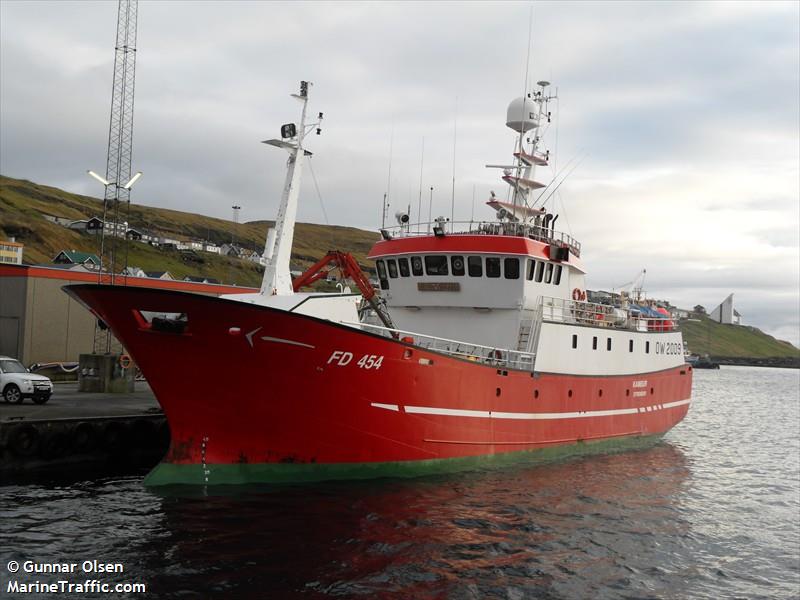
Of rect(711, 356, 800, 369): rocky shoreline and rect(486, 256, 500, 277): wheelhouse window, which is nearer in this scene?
rect(486, 256, 500, 277): wheelhouse window

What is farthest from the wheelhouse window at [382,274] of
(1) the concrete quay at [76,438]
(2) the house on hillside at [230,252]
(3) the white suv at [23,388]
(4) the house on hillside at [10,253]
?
(2) the house on hillside at [230,252]

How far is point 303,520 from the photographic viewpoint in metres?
14.1

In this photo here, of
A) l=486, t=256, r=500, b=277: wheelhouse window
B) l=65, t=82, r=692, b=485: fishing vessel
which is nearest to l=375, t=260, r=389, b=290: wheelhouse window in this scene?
l=65, t=82, r=692, b=485: fishing vessel

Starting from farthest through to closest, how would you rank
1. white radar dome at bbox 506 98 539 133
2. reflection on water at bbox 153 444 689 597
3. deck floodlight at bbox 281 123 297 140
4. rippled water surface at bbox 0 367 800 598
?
white radar dome at bbox 506 98 539 133, deck floodlight at bbox 281 123 297 140, reflection on water at bbox 153 444 689 597, rippled water surface at bbox 0 367 800 598

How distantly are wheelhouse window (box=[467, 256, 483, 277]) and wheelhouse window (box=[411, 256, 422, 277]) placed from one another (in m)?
1.69

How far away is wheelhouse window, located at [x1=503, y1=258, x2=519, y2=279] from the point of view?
21984mm

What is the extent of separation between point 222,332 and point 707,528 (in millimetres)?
12792

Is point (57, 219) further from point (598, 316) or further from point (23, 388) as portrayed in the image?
point (598, 316)

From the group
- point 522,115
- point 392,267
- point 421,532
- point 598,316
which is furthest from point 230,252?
point 421,532

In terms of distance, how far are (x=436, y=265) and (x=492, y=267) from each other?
186 centimetres

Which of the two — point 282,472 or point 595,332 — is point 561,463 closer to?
point 595,332

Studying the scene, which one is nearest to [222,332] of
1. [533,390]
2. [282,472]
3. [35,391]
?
[282,472]

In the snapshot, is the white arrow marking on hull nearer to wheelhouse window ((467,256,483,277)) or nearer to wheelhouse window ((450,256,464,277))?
wheelhouse window ((450,256,464,277))

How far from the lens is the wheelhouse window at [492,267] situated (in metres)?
21.9
